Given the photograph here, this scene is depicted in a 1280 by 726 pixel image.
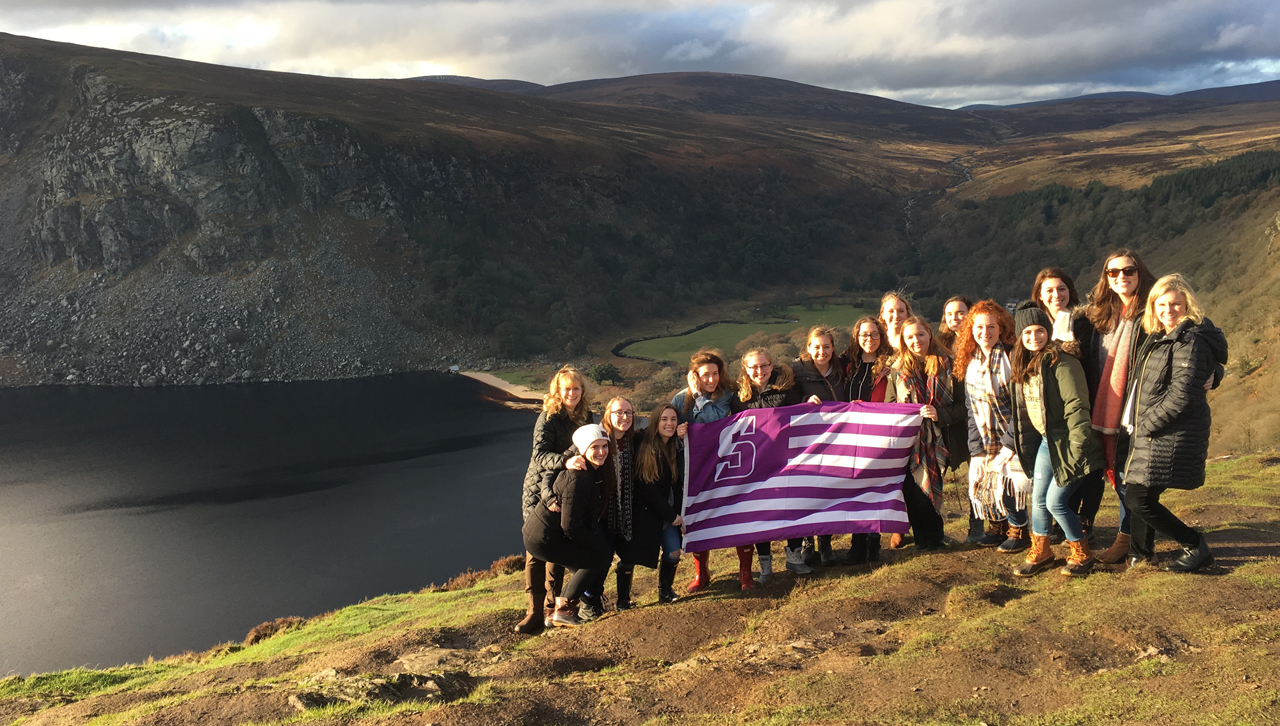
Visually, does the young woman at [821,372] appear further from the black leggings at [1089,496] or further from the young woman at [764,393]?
the black leggings at [1089,496]

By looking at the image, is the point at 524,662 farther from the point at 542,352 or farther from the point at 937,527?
the point at 542,352

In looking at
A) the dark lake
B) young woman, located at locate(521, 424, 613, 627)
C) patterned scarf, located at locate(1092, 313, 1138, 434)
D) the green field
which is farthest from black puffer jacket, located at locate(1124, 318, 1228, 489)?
the green field

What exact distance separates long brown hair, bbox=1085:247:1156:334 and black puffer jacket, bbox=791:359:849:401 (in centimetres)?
248

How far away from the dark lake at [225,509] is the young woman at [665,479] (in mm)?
16942

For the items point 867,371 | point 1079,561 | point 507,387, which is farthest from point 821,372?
point 507,387

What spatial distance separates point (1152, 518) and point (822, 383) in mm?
3251

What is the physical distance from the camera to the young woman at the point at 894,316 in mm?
8445

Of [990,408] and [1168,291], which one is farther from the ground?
[1168,291]

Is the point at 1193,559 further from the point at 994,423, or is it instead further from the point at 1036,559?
the point at 994,423

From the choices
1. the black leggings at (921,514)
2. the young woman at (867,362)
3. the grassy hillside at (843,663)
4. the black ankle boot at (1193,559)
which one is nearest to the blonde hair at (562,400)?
the grassy hillside at (843,663)

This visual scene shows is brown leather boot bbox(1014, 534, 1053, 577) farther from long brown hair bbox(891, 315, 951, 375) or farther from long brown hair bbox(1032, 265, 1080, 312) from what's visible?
long brown hair bbox(1032, 265, 1080, 312)

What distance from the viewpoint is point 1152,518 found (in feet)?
22.2

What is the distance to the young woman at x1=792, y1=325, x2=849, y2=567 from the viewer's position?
863 centimetres

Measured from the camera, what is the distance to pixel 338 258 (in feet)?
233
